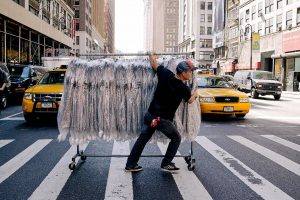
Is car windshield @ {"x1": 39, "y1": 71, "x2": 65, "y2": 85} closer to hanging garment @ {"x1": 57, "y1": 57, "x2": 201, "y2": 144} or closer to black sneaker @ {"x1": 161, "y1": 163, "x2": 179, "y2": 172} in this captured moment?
hanging garment @ {"x1": 57, "y1": 57, "x2": 201, "y2": 144}

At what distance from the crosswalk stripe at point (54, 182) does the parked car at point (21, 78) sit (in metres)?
13.1

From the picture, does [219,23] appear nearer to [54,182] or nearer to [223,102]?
[223,102]

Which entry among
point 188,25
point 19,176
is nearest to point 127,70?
point 19,176

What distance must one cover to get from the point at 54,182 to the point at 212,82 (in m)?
10.2

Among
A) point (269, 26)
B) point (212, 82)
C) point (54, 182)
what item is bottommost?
point (54, 182)

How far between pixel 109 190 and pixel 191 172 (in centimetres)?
156

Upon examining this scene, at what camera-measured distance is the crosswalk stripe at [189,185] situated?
15.7 ft

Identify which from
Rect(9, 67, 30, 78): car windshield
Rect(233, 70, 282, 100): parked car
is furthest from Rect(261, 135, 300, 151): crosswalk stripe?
Rect(233, 70, 282, 100): parked car

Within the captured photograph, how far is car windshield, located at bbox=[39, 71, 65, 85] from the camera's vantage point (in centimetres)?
1253

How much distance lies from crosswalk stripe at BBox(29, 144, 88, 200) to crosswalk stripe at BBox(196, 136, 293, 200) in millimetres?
2622

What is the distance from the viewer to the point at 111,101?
623 cm

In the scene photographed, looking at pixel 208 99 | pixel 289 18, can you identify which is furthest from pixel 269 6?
pixel 208 99

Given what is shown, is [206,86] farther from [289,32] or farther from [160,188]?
[289,32]

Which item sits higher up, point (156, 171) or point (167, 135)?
point (167, 135)
